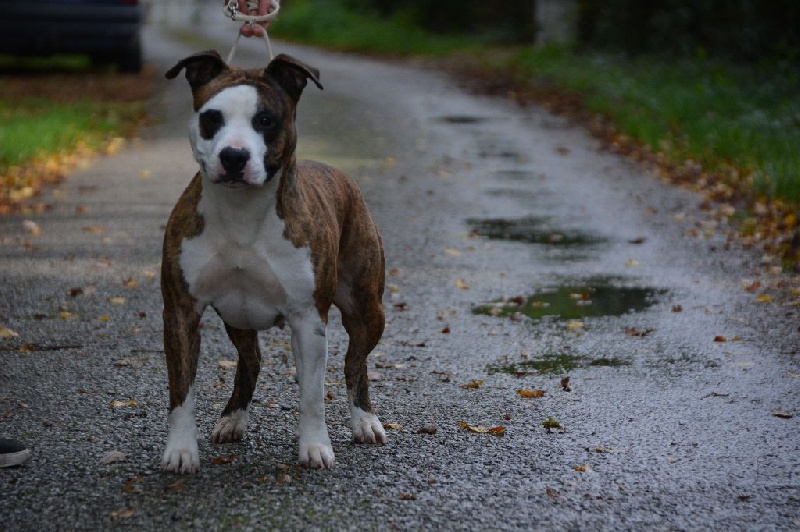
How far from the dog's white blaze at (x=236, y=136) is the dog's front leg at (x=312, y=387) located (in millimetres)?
646

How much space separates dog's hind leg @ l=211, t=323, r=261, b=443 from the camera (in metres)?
5.27

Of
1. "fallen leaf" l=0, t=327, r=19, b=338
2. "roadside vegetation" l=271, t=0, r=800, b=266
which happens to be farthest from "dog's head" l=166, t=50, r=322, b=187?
"roadside vegetation" l=271, t=0, r=800, b=266

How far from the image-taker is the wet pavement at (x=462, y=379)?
4.57 metres

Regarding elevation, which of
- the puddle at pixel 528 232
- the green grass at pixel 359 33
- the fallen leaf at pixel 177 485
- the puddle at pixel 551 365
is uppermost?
the fallen leaf at pixel 177 485

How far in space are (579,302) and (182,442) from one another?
4124 mm

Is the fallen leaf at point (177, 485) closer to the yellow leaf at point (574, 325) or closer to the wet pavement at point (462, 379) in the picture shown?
the wet pavement at point (462, 379)

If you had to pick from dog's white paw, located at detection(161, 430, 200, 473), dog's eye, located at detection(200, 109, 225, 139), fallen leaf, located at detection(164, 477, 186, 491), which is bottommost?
fallen leaf, located at detection(164, 477, 186, 491)

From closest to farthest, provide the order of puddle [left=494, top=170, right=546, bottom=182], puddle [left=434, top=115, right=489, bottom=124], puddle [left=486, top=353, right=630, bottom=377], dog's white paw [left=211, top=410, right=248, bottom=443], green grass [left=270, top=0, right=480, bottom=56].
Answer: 1. dog's white paw [left=211, top=410, right=248, bottom=443]
2. puddle [left=486, top=353, right=630, bottom=377]
3. puddle [left=494, top=170, right=546, bottom=182]
4. puddle [left=434, top=115, right=489, bottom=124]
5. green grass [left=270, top=0, right=480, bottom=56]

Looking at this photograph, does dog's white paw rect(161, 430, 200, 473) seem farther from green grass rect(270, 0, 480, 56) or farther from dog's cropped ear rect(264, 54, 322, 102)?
green grass rect(270, 0, 480, 56)

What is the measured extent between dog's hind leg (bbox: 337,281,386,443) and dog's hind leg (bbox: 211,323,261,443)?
0.40 m

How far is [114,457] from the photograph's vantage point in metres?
4.98

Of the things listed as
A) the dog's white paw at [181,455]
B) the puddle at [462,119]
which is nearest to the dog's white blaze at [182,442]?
the dog's white paw at [181,455]

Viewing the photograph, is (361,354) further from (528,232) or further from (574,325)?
(528,232)

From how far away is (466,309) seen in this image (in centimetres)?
822
